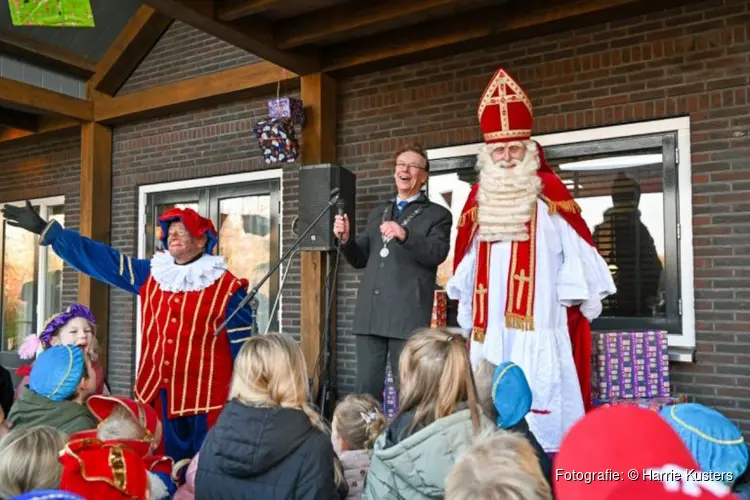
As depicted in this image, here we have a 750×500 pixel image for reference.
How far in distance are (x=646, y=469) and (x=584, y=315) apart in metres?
2.74

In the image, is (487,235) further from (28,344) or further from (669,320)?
(28,344)

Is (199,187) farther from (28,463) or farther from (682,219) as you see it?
(28,463)

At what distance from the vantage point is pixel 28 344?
394 cm

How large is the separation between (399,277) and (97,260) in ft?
5.55

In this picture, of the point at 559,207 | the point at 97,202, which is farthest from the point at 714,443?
the point at 97,202

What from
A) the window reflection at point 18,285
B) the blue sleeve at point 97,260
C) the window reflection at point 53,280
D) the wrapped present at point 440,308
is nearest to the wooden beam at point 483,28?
the wrapped present at point 440,308

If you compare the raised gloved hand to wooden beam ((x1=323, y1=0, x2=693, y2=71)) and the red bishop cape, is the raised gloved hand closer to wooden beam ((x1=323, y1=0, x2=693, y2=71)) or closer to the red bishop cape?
wooden beam ((x1=323, y1=0, x2=693, y2=71))

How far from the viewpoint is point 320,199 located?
4.71 meters

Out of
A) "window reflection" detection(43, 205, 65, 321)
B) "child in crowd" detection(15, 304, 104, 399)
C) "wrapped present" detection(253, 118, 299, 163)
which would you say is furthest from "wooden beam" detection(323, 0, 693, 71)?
"window reflection" detection(43, 205, 65, 321)

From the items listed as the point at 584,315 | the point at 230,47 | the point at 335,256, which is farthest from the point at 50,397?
the point at 230,47

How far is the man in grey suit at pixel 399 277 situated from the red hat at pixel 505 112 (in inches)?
20.4

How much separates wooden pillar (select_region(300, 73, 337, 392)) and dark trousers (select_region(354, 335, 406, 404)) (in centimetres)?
111

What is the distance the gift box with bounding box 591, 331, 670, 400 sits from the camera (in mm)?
3904

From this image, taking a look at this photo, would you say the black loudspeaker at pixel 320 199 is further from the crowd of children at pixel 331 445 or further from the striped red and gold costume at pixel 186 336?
the crowd of children at pixel 331 445
